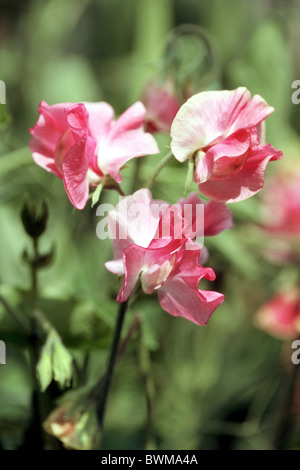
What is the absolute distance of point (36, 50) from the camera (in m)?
0.84

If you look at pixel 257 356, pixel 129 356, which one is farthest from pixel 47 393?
pixel 257 356

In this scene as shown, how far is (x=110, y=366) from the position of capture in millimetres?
343

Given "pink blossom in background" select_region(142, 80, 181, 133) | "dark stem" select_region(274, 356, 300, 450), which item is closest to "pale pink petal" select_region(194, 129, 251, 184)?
"pink blossom in background" select_region(142, 80, 181, 133)

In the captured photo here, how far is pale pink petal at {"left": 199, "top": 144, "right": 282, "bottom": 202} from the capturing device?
0.98 ft

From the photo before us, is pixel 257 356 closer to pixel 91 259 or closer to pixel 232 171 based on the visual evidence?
pixel 91 259

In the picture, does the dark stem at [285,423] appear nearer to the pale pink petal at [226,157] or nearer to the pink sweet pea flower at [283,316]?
the pink sweet pea flower at [283,316]

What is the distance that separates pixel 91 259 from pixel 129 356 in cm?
10

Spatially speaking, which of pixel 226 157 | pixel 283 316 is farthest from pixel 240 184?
pixel 283 316

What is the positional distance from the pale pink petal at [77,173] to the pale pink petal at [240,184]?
0.19ft

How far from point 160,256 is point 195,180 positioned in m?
0.04

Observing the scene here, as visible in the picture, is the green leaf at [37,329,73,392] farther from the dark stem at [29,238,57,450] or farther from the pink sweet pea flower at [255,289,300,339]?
the pink sweet pea flower at [255,289,300,339]

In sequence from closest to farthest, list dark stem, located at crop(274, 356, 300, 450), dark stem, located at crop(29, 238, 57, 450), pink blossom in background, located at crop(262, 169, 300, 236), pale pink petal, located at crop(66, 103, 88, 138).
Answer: pale pink petal, located at crop(66, 103, 88, 138)
dark stem, located at crop(29, 238, 57, 450)
dark stem, located at crop(274, 356, 300, 450)
pink blossom in background, located at crop(262, 169, 300, 236)

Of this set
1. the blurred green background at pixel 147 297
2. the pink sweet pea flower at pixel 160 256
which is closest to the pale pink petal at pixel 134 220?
the pink sweet pea flower at pixel 160 256

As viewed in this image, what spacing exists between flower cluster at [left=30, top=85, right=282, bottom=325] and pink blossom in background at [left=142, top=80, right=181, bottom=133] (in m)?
0.10
